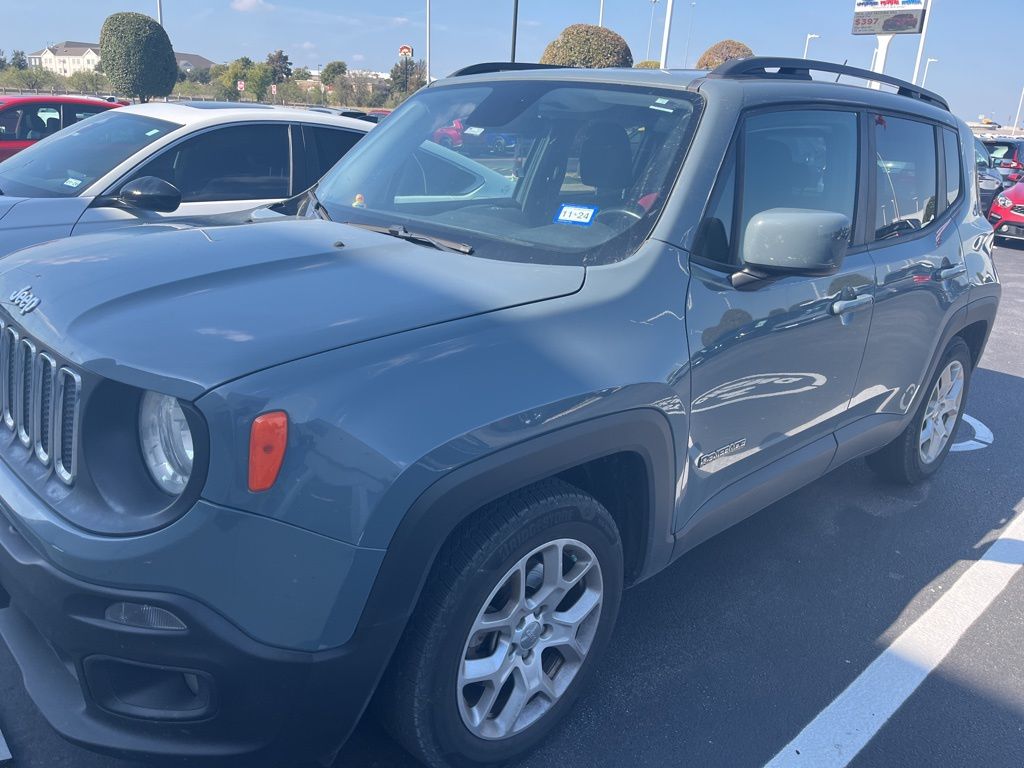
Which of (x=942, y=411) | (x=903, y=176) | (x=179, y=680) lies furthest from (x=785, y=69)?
(x=179, y=680)

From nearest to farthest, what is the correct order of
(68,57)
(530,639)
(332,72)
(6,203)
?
(530,639), (6,203), (332,72), (68,57)

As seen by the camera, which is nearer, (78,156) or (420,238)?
(420,238)

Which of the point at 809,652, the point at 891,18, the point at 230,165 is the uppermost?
the point at 891,18

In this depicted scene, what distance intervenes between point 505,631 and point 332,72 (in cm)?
6049

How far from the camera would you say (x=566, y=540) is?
225cm

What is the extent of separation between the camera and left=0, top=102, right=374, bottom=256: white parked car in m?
4.69

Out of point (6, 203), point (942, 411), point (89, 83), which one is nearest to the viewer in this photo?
point (942, 411)

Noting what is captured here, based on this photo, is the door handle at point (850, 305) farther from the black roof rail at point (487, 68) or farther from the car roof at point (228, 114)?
the car roof at point (228, 114)

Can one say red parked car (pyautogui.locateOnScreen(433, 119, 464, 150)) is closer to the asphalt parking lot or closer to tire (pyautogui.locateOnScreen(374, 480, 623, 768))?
tire (pyautogui.locateOnScreen(374, 480, 623, 768))

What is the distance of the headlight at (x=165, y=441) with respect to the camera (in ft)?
5.95

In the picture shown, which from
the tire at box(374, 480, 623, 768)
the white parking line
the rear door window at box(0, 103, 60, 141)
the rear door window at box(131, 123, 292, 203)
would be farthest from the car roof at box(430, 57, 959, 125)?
the rear door window at box(0, 103, 60, 141)

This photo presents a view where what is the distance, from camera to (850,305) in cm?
312

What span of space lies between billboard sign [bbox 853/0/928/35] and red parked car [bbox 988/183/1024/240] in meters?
15.3

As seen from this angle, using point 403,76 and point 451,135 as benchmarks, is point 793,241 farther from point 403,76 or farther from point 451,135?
point 403,76
